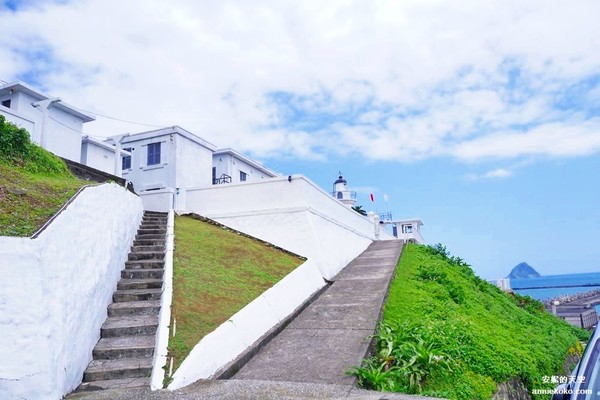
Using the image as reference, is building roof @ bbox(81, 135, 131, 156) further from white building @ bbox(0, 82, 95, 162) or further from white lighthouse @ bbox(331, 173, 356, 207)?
white lighthouse @ bbox(331, 173, 356, 207)

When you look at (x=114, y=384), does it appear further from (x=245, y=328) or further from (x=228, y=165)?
(x=228, y=165)

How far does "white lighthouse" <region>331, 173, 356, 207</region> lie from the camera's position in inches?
1457

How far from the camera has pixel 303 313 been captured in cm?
802

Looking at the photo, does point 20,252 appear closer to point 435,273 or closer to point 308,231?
point 308,231

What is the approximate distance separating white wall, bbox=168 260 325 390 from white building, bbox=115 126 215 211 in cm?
1189

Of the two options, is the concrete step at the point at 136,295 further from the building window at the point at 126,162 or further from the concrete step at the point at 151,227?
the building window at the point at 126,162

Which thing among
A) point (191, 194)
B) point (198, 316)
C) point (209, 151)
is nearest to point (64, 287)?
point (198, 316)

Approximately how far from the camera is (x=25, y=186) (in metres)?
7.11

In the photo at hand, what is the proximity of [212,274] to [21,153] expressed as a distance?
551 cm

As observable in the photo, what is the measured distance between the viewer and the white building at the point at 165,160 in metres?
20.0

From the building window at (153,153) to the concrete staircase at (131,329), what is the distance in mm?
12563

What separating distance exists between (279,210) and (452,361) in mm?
6915

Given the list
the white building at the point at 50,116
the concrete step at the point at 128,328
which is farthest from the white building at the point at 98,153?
the concrete step at the point at 128,328

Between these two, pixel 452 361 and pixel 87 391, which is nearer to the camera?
pixel 87 391
